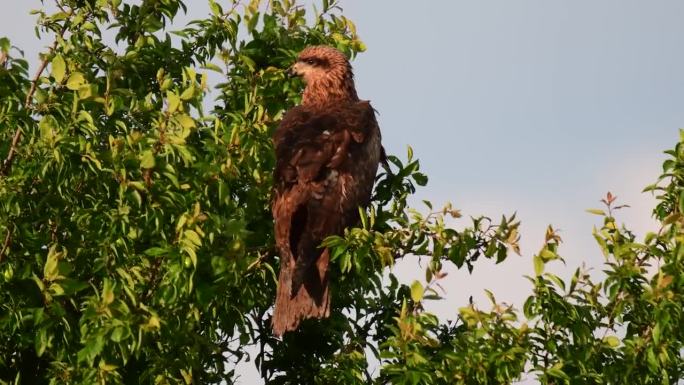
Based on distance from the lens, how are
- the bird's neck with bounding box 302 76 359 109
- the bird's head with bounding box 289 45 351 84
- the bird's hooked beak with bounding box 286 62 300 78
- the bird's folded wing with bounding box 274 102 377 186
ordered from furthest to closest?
the bird's neck with bounding box 302 76 359 109
the bird's head with bounding box 289 45 351 84
the bird's hooked beak with bounding box 286 62 300 78
the bird's folded wing with bounding box 274 102 377 186

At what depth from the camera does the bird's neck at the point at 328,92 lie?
43.9 ft

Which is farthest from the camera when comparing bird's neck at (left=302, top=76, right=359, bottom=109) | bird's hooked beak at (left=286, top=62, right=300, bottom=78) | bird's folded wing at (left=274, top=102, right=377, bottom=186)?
bird's neck at (left=302, top=76, right=359, bottom=109)

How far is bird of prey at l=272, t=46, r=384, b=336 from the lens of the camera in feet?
35.9

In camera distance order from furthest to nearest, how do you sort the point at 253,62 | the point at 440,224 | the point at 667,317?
1. the point at 253,62
2. the point at 440,224
3. the point at 667,317

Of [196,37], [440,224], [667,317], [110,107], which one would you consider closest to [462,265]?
[440,224]

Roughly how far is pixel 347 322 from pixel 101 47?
11.4ft

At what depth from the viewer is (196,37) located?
1259 centimetres

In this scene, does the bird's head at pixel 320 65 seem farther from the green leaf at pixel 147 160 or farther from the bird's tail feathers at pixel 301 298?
the green leaf at pixel 147 160

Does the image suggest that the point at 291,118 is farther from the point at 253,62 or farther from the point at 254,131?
the point at 254,131

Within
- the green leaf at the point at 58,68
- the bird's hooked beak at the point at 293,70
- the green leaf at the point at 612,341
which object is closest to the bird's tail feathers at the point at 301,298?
the bird's hooked beak at the point at 293,70

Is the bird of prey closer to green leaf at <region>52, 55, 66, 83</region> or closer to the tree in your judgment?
the tree

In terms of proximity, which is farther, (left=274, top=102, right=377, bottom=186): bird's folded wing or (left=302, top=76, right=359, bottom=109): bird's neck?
(left=302, top=76, right=359, bottom=109): bird's neck

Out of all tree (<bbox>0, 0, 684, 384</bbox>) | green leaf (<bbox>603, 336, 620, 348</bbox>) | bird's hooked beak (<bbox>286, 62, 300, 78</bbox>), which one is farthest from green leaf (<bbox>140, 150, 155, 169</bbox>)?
bird's hooked beak (<bbox>286, 62, 300, 78</bbox>)

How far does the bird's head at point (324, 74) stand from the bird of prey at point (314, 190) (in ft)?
0.68
